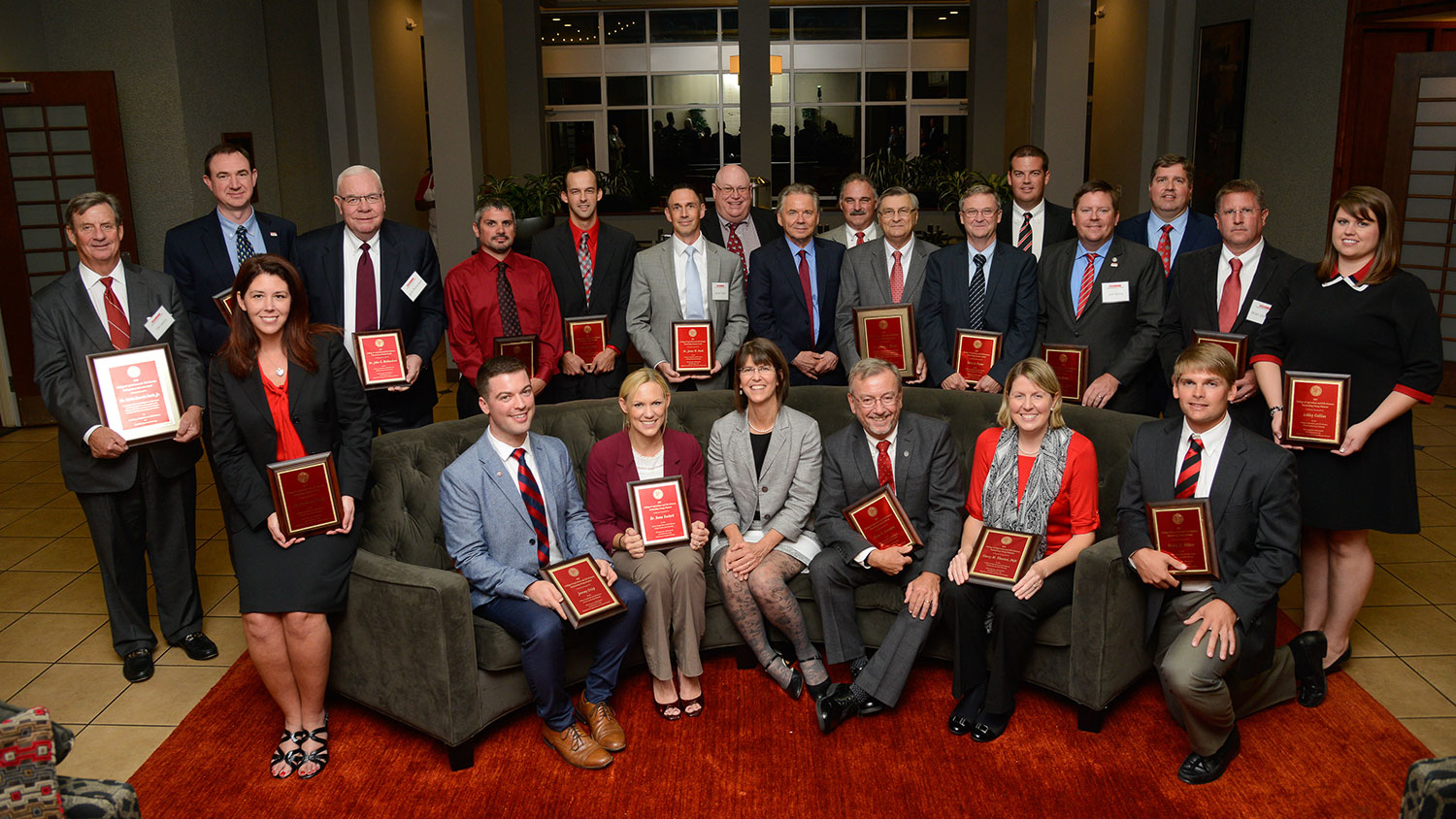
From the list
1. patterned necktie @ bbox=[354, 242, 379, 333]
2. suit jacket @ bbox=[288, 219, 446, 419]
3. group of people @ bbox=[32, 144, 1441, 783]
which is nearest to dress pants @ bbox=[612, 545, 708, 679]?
group of people @ bbox=[32, 144, 1441, 783]

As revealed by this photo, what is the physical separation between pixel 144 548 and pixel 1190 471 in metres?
4.22

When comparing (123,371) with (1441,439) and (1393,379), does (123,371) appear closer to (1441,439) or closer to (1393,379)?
(1393,379)

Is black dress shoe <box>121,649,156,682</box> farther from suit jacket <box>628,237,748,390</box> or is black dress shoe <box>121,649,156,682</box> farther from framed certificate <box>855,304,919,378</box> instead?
framed certificate <box>855,304,919,378</box>

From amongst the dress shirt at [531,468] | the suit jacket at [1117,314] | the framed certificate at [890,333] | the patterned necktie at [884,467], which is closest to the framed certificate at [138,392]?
the dress shirt at [531,468]

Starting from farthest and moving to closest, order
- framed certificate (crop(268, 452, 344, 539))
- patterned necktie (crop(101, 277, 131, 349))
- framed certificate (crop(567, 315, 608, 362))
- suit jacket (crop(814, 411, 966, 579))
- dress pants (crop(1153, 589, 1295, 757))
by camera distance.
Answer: framed certificate (crop(567, 315, 608, 362)) → patterned necktie (crop(101, 277, 131, 349)) → suit jacket (crop(814, 411, 966, 579)) → framed certificate (crop(268, 452, 344, 539)) → dress pants (crop(1153, 589, 1295, 757))

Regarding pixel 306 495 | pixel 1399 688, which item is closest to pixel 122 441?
pixel 306 495

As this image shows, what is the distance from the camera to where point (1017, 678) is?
3705 millimetres

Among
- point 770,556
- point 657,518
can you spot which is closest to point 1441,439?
point 770,556

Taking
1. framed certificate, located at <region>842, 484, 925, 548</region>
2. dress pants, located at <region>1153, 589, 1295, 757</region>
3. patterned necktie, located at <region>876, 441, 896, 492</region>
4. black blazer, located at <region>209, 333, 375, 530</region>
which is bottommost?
dress pants, located at <region>1153, 589, 1295, 757</region>

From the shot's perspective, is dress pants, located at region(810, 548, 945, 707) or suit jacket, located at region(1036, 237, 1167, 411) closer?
dress pants, located at region(810, 548, 945, 707)

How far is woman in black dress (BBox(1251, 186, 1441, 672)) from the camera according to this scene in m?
3.69

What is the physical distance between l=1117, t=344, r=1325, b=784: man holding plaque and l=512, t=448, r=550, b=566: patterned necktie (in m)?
2.09

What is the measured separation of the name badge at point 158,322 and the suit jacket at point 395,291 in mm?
560

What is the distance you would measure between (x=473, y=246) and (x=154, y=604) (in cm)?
531
